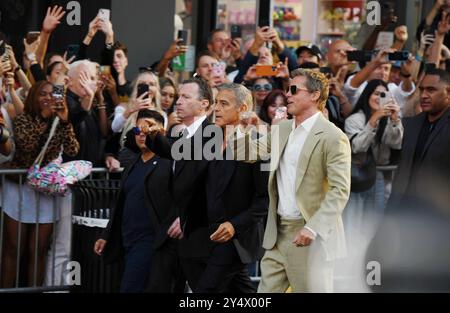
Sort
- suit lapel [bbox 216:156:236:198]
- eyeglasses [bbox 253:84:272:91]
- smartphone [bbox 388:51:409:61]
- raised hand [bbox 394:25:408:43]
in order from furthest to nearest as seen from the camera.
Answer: raised hand [bbox 394:25:408:43] → smartphone [bbox 388:51:409:61] → eyeglasses [bbox 253:84:272:91] → suit lapel [bbox 216:156:236:198]

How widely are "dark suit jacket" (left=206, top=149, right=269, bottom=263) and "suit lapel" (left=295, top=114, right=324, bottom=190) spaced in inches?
31.4

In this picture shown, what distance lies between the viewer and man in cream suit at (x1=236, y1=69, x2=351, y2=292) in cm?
815

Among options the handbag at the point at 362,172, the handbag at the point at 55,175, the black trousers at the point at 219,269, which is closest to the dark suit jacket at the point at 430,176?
the handbag at the point at 362,172

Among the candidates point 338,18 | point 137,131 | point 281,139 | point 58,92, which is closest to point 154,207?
point 137,131

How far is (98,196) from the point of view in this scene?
9945 millimetres

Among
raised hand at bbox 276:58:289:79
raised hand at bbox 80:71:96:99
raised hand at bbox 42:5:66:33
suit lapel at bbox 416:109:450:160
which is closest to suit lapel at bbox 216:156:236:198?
suit lapel at bbox 416:109:450:160

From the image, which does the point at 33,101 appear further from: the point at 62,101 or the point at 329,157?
the point at 329,157

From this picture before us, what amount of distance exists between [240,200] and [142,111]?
1.30 meters

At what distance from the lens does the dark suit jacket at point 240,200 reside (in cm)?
900

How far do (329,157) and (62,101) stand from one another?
3.03 meters

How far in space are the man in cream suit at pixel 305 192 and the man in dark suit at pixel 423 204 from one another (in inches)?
60.6

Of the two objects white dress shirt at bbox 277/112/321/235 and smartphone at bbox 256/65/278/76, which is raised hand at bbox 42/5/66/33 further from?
white dress shirt at bbox 277/112/321/235
